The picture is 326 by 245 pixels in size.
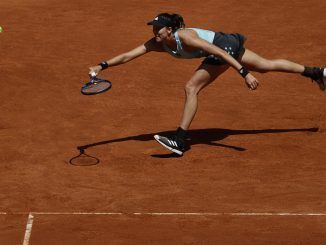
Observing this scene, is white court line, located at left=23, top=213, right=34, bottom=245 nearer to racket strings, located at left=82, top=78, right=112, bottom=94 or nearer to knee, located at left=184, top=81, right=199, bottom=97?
racket strings, located at left=82, top=78, right=112, bottom=94

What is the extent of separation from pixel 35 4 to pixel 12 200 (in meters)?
11.4

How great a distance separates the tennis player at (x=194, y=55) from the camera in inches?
509

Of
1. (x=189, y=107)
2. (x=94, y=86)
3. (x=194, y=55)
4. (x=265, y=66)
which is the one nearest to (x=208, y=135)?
(x=189, y=107)

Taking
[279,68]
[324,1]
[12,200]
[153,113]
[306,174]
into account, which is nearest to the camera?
[12,200]

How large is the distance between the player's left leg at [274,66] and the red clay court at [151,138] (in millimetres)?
938

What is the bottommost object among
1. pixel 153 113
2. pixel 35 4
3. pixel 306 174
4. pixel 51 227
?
pixel 51 227

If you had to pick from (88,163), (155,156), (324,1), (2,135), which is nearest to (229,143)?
(155,156)

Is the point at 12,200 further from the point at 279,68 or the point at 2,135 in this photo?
the point at 279,68

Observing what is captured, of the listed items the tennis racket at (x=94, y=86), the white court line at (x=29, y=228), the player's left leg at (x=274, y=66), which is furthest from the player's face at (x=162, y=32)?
the white court line at (x=29, y=228)

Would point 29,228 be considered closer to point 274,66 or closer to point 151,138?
point 151,138

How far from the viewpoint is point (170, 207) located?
38.2 ft

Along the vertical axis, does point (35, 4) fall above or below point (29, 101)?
above

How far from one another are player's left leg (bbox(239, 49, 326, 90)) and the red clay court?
0.94m

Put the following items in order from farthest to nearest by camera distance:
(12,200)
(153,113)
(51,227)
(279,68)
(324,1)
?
(324,1)
(153,113)
(279,68)
(12,200)
(51,227)
